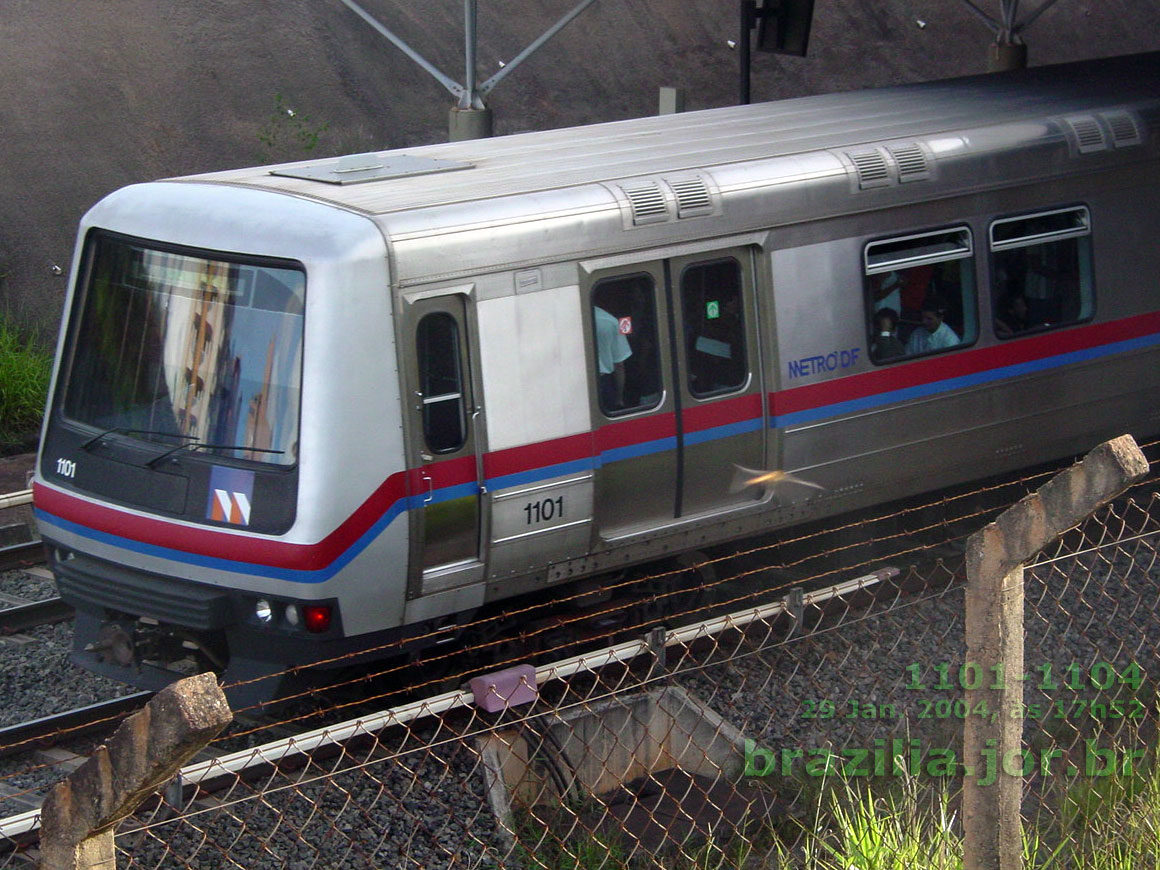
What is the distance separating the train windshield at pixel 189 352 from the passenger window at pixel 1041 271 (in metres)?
4.55

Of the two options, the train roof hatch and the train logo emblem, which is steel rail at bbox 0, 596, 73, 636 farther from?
the train roof hatch

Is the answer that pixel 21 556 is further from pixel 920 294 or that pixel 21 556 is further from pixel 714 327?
pixel 920 294

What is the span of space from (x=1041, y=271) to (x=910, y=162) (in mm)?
1358

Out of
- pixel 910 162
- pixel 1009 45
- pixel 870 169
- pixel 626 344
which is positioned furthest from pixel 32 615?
pixel 1009 45

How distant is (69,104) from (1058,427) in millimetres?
12569

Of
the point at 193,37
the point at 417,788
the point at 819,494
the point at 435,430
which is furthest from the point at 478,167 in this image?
the point at 193,37

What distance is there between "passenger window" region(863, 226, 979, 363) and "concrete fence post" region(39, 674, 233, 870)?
6.37m

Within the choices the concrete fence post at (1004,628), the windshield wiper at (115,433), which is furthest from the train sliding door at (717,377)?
the concrete fence post at (1004,628)

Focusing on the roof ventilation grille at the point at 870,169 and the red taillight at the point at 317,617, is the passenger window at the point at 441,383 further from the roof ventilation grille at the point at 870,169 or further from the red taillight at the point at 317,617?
the roof ventilation grille at the point at 870,169

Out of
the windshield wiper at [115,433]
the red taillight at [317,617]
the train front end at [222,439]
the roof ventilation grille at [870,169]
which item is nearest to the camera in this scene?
the train front end at [222,439]

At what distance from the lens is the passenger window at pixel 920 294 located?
8.60m

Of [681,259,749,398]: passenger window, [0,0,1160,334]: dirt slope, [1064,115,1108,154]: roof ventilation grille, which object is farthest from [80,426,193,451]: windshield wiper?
[0,0,1160,334]: dirt slope

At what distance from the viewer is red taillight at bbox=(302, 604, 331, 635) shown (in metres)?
6.80

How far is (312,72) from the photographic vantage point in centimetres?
1983
